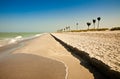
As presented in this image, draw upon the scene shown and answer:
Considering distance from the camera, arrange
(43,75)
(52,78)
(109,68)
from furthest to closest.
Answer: (43,75), (52,78), (109,68)

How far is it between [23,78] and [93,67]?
8.75 feet

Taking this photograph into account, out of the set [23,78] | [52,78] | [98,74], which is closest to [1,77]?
[23,78]

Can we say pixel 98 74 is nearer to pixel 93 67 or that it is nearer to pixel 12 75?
pixel 93 67

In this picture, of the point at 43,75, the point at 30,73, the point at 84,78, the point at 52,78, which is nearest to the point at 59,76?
the point at 52,78

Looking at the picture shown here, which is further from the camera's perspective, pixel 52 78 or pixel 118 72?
pixel 52 78

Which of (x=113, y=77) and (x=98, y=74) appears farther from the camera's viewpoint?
(x=98, y=74)

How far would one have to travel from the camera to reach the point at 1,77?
4375 mm

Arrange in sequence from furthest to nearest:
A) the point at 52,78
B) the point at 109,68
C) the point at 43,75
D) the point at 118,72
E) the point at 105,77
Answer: the point at 43,75 → the point at 52,78 → the point at 105,77 → the point at 109,68 → the point at 118,72

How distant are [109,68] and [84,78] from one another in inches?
35.5

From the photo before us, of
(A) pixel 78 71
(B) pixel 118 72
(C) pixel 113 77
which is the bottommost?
(A) pixel 78 71

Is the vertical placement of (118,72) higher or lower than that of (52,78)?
higher

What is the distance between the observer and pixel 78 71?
4695mm

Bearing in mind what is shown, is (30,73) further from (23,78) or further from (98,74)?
(98,74)

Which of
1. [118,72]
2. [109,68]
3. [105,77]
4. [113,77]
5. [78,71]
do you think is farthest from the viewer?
[78,71]
